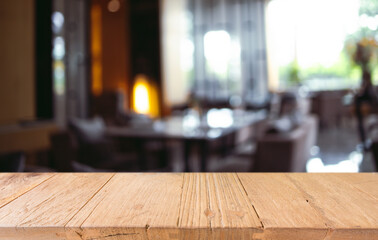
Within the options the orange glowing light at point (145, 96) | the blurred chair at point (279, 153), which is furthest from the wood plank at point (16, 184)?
the orange glowing light at point (145, 96)

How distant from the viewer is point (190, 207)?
0.66 m

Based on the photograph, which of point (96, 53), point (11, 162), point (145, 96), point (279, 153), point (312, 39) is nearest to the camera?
point (11, 162)

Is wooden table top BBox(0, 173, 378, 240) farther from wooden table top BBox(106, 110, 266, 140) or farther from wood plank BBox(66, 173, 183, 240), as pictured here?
wooden table top BBox(106, 110, 266, 140)

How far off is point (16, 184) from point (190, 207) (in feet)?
1.57

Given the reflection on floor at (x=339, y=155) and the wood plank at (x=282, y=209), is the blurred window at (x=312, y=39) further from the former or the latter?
the wood plank at (x=282, y=209)

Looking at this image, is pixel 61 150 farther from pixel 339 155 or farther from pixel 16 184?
pixel 339 155

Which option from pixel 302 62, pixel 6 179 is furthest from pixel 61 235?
pixel 302 62

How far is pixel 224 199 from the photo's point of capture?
2.33 feet

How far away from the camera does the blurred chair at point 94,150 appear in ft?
11.0

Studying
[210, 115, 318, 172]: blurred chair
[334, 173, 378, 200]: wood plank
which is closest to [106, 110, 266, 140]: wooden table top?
[210, 115, 318, 172]: blurred chair

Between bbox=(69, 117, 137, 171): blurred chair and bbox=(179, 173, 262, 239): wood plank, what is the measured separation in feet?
8.45

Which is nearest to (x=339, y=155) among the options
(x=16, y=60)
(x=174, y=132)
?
(x=174, y=132)

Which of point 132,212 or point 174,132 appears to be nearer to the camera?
point 132,212

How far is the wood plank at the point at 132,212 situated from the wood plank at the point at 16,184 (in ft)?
0.63
